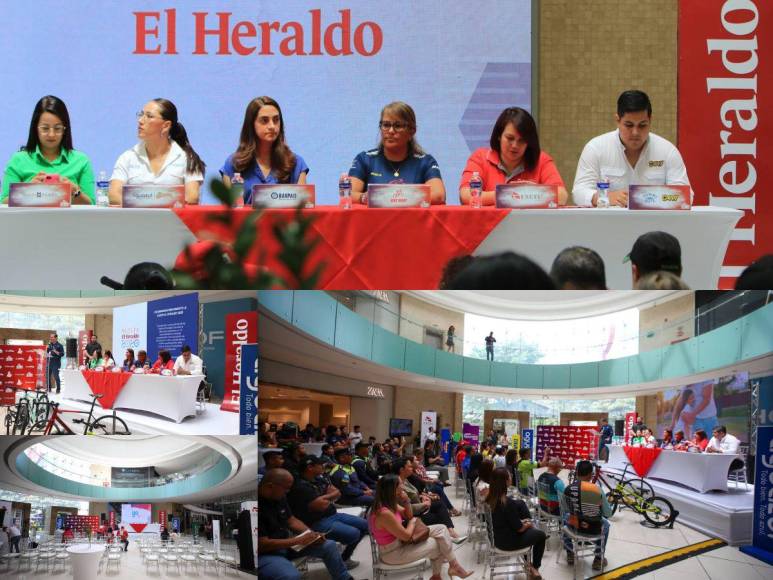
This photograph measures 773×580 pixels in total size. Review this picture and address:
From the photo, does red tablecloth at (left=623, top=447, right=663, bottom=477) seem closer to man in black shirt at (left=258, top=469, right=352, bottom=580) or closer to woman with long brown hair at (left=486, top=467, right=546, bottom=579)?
woman with long brown hair at (left=486, top=467, right=546, bottom=579)

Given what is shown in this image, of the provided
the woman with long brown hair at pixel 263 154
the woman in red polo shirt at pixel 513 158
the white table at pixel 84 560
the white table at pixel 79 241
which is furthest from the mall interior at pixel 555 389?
the woman with long brown hair at pixel 263 154

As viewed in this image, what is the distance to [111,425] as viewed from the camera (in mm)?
3701

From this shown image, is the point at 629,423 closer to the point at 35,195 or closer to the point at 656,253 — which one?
the point at 656,253

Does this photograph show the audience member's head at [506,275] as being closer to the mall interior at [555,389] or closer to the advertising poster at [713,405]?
the mall interior at [555,389]

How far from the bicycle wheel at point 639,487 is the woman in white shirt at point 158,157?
2.57 meters

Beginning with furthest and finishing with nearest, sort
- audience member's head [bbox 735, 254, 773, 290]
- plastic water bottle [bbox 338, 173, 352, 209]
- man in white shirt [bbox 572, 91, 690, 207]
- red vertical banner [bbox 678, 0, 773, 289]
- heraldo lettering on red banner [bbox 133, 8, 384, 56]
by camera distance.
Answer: heraldo lettering on red banner [bbox 133, 8, 384, 56], red vertical banner [bbox 678, 0, 773, 289], man in white shirt [bbox 572, 91, 690, 207], plastic water bottle [bbox 338, 173, 352, 209], audience member's head [bbox 735, 254, 773, 290]

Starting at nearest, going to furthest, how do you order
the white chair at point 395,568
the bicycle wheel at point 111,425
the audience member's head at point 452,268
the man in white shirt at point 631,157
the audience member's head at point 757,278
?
the white chair at point 395,568 < the bicycle wheel at point 111,425 < the audience member's head at point 757,278 < the audience member's head at point 452,268 < the man in white shirt at point 631,157

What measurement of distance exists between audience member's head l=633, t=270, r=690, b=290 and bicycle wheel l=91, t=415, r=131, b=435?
206cm

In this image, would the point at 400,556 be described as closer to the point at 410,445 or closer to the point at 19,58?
the point at 410,445

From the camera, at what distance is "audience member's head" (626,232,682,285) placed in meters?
4.01

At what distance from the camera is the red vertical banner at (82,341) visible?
3.67m

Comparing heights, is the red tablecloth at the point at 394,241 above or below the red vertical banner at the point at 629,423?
above

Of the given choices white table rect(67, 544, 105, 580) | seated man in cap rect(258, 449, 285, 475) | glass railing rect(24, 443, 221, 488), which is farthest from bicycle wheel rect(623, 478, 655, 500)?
white table rect(67, 544, 105, 580)

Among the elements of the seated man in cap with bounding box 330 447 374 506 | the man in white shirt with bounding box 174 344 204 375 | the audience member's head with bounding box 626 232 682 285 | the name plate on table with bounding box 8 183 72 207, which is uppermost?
the name plate on table with bounding box 8 183 72 207
